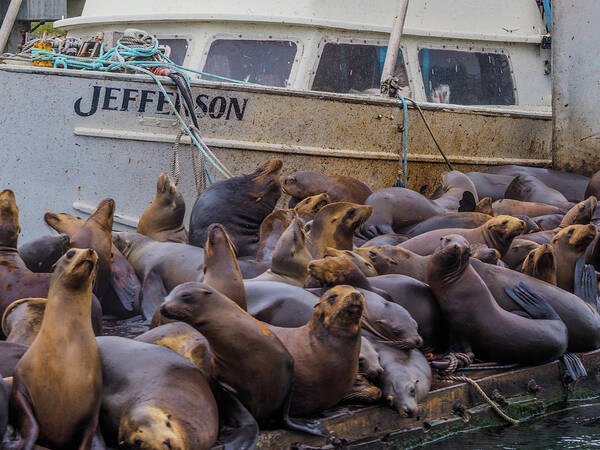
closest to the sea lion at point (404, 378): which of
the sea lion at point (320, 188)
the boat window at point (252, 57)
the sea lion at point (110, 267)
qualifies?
the sea lion at point (110, 267)

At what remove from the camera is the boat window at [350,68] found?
8461mm

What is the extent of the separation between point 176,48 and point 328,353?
5315 mm

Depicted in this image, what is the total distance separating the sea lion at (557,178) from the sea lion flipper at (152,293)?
4507 mm

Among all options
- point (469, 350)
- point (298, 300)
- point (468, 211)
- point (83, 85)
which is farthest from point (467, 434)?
point (83, 85)

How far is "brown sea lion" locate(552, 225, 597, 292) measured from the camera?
5.95 m

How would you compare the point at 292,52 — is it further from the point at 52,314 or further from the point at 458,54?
the point at 52,314

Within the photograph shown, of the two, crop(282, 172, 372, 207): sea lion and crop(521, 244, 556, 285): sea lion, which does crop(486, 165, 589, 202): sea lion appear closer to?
crop(282, 172, 372, 207): sea lion

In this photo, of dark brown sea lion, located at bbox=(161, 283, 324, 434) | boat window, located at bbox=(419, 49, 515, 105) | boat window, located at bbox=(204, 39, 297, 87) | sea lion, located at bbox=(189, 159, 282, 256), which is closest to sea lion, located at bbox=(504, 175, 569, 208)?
boat window, located at bbox=(419, 49, 515, 105)

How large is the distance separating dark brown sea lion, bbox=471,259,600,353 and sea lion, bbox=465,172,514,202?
10.5 ft

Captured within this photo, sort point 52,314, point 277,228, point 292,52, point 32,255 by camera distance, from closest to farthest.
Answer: point 52,314 < point 32,255 < point 277,228 < point 292,52

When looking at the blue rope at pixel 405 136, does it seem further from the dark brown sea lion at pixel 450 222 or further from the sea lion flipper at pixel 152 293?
the sea lion flipper at pixel 152 293

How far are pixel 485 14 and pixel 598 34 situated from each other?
114 cm

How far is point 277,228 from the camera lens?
6.05 meters

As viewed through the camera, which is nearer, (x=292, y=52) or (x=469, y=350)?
(x=469, y=350)
